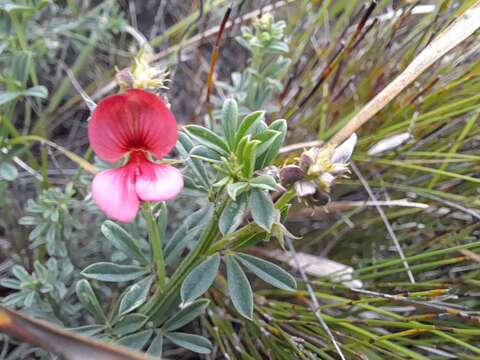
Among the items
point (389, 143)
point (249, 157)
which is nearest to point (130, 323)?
point (249, 157)

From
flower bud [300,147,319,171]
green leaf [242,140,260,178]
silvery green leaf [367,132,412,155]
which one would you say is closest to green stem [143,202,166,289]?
green leaf [242,140,260,178]

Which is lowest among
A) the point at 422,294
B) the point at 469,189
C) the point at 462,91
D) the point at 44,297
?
the point at 44,297

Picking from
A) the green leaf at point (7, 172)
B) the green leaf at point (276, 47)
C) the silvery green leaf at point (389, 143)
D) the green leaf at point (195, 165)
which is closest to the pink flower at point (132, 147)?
the green leaf at point (195, 165)

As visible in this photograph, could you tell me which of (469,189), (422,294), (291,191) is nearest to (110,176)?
(291,191)

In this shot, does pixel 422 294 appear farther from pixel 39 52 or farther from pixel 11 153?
pixel 39 52

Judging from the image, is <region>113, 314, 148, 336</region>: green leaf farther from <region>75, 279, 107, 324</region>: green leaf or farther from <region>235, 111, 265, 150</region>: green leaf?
<region>235, 111, 265, 150</region>: green leaf

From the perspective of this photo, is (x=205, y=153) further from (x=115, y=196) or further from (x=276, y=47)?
(x=276, y=47)

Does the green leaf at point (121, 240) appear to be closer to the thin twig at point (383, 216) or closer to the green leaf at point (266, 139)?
the green leaf at point (266, 139)
